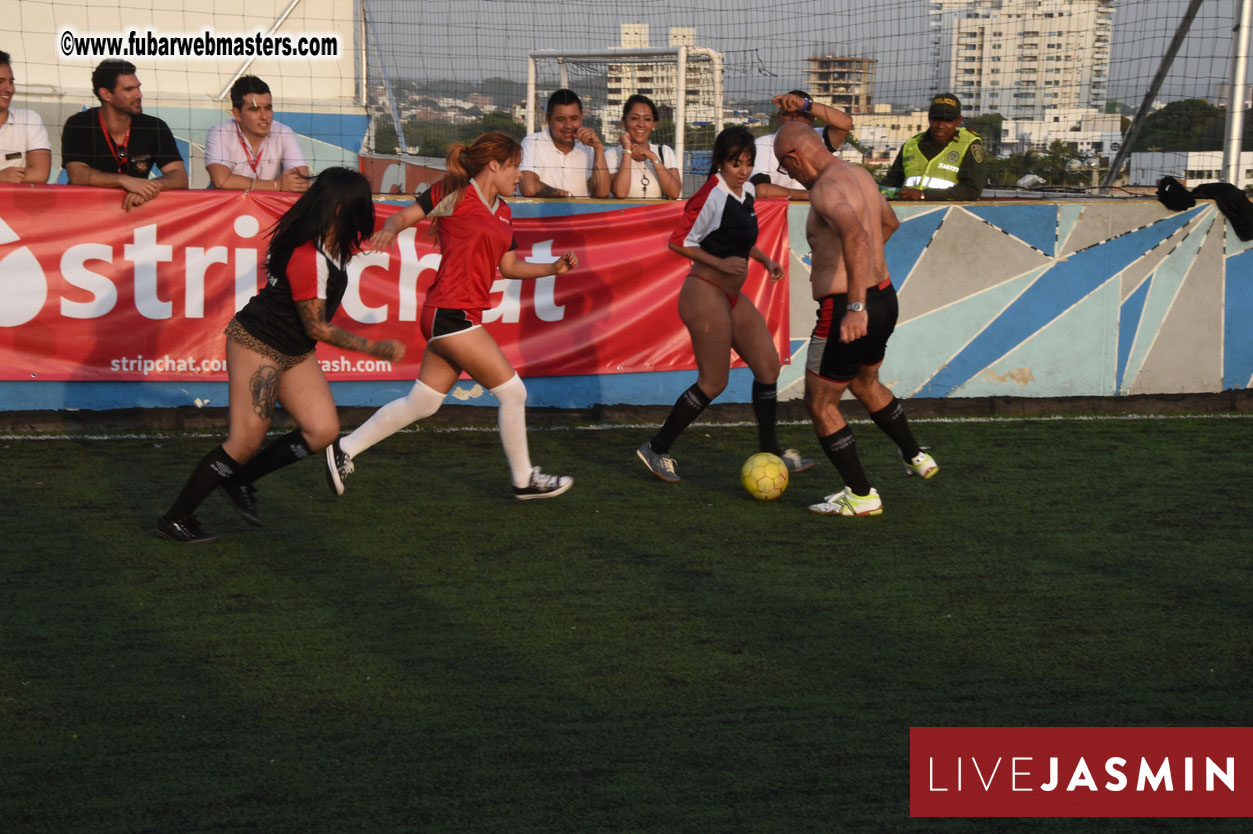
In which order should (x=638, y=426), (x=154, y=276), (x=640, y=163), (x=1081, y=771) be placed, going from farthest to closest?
1. (x=640, y=163)
2. (x=638, y=426)
3. (x=154, y=276)
4. (x=1081, y=771)

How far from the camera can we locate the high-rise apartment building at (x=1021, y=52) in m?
A: 11.4

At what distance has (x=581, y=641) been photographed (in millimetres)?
5195

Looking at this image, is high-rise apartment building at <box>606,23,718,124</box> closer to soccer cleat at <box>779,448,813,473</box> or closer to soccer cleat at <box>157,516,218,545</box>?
soccer cleat at <box>779,448,813,473</box>

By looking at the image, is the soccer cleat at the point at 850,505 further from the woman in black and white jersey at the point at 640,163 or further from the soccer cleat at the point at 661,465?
the woman in black and white jersey at the point at 640,163

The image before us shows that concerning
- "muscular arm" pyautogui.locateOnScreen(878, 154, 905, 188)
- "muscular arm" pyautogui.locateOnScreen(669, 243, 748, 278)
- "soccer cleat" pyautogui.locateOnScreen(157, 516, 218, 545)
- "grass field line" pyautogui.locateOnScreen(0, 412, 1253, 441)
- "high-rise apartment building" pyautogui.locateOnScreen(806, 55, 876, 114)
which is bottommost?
"grass field line" pyautogui.locateOnScreen(0, 412, 1253, 441)

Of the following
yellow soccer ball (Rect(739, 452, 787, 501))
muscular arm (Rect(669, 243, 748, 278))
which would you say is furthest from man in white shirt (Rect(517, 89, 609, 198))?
yellow soccer ball (Rect(739, 452, 787, 501))

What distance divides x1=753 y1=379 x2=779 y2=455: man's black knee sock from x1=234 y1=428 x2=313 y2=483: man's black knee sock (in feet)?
9.24

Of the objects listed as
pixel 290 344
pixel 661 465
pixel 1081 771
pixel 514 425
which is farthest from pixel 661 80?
pixel 1081 771

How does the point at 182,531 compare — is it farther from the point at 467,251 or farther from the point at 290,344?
the point at 467,251

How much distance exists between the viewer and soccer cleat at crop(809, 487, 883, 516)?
23.8 ft

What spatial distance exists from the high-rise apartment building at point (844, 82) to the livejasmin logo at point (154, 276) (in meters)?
3.76

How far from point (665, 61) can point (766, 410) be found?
501cm

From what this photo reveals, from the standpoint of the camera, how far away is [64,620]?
17.7 feet

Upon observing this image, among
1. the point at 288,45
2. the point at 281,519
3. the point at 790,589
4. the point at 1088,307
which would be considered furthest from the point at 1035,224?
the point at 288,45
